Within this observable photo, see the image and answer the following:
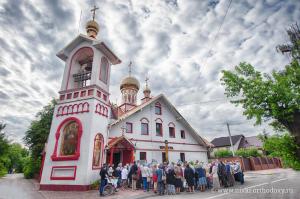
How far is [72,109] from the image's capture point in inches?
595

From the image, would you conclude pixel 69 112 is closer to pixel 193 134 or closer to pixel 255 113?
pixel 255 113

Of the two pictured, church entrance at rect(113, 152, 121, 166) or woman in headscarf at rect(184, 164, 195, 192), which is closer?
woman in headscarf at rect(184, 164, 195, 192)

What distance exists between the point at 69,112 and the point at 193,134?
51.0 feet

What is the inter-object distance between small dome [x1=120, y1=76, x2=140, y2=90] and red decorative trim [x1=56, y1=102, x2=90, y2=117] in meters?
12.8

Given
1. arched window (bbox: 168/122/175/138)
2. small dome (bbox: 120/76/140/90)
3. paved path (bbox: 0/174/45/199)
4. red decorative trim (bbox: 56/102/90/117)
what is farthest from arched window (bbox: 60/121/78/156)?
small dome (bbox: 120/76/140/90)

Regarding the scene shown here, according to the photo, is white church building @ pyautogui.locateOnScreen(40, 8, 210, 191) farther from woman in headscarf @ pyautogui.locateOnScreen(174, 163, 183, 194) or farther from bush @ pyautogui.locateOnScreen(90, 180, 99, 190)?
woman in headscarf @ pyautogui.locateOnScreen(174, 163, 183, 194)

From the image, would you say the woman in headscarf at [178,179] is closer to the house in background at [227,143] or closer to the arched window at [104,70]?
the arched window at [104,70]

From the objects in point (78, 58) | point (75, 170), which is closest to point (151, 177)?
point (75, 170)

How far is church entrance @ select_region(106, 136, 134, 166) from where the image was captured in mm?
15834

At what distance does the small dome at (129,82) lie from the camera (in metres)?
27.5

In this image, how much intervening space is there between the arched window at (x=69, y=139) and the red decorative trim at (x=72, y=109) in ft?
3.04

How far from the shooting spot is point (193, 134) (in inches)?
963

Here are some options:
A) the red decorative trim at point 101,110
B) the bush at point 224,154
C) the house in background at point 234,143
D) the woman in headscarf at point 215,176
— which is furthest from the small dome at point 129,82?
the house in background at point 234,143

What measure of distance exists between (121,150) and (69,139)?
208 inches
